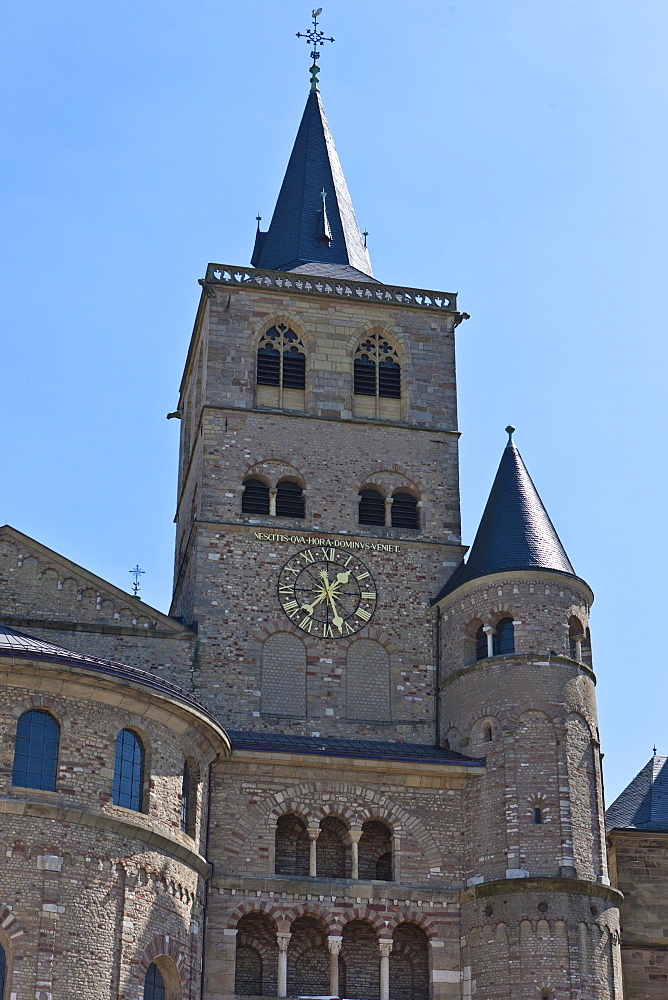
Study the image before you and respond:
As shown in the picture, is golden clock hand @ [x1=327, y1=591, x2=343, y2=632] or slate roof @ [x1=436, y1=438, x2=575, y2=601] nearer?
slate roof @ [x1=436, y1=438, x2=575, y2=601]

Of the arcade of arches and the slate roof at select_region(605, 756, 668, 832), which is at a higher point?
the slate roof at select_region(605, 756, 668, 832)

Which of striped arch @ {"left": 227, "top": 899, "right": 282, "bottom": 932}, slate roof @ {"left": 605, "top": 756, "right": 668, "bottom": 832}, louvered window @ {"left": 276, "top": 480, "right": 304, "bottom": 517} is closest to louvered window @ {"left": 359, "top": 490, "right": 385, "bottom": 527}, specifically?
louvered window @ {"left": 276, "top": 480, "right": 304, "bottom": 517}

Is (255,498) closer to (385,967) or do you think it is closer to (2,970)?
(385,967)

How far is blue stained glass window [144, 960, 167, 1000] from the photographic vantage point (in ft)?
113

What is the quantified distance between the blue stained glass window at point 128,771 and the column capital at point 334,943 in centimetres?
594

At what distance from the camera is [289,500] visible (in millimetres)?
46281

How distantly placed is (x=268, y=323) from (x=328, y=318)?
1844mm

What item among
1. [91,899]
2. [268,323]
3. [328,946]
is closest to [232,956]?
[328,946]

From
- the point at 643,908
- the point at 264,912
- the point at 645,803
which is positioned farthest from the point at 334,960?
the point at 645,803

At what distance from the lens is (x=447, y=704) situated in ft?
140

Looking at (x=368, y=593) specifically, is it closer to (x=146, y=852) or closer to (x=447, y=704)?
(x=447, y=704)

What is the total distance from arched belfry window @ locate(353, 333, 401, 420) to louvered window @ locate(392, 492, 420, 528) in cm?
270

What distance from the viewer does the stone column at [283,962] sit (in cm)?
3728

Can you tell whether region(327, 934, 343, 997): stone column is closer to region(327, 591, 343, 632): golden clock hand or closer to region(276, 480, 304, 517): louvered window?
region(327, 591, 343, 632): golden clock hand
